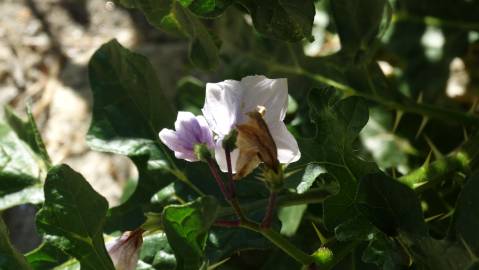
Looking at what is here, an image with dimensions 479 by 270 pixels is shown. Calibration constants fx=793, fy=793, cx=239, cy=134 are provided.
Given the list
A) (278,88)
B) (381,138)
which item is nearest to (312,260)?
(278,88)

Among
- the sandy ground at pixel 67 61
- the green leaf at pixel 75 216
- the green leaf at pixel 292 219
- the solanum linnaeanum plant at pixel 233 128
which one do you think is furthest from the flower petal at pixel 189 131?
the sandy ground at pixel 67 61

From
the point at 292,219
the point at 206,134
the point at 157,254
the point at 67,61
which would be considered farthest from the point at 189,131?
the point at 67,61

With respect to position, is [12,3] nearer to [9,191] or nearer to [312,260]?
[9,191]

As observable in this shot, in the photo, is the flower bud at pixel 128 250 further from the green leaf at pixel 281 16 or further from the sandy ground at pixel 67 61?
the sandy ground at pixel 67 61

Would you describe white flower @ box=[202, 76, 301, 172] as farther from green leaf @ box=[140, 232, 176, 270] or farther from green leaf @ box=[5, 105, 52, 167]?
green leaf @ box=[5, 105, 52, 167]

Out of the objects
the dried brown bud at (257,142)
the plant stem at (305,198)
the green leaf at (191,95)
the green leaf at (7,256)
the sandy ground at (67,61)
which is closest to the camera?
the dried brown bud at (257,142)

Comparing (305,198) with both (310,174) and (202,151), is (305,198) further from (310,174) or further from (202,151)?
(202,151)
